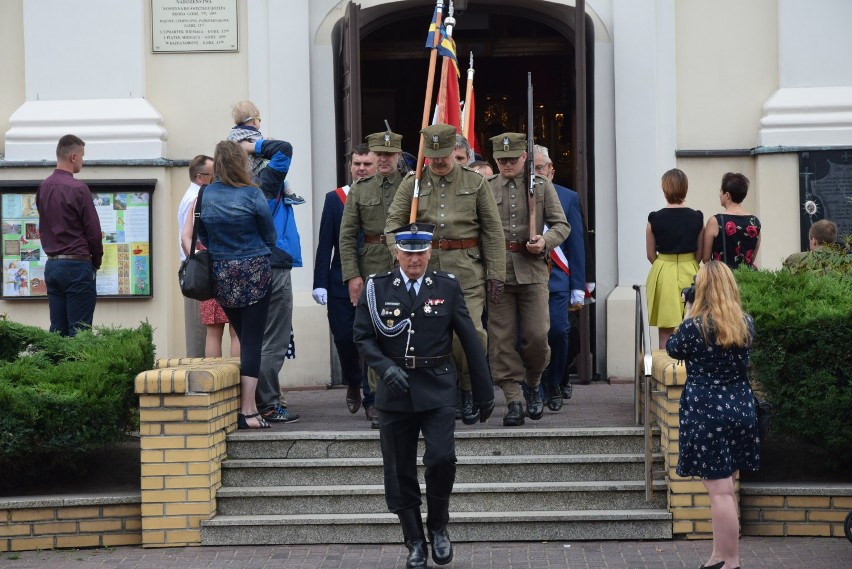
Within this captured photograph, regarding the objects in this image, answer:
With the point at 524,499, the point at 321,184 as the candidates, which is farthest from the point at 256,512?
the point at 321,184

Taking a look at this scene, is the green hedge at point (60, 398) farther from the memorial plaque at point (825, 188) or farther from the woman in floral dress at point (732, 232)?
the memorial plaque at point (825, 188)

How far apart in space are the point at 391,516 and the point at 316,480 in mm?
625

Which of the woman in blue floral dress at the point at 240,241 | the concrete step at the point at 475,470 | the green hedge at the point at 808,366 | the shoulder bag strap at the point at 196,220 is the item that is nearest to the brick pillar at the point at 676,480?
the concrete step at the point at 475,470

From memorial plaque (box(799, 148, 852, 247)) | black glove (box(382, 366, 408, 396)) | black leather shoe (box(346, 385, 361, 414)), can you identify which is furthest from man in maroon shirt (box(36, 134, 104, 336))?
memorial plaque (box(799, 148, 852, 247))

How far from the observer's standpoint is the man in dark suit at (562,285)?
9297 millimetres

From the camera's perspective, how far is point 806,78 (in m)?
11.3

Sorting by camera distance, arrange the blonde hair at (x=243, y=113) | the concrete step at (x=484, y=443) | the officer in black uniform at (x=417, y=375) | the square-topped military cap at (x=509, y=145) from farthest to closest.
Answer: the blonde hair at (x=243, y=113), the square-topped military cap at (x=509, y=145), the concrete step at (x=484, y=443), the officer in black uniform at (x=417, y=375)

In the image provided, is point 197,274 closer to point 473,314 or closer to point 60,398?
point 60,398

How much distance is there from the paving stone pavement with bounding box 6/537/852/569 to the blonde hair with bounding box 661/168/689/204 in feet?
8.98

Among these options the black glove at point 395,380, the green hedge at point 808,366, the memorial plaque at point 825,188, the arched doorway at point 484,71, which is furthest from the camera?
the arched doorway at point 484,71

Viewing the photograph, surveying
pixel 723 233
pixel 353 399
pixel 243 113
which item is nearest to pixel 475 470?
pixel 353 399

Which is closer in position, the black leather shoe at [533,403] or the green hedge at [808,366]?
the green hedge at [808,366]

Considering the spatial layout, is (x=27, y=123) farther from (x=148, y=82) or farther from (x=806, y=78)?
(x=806, y=78)

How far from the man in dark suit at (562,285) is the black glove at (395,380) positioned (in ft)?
9.11
